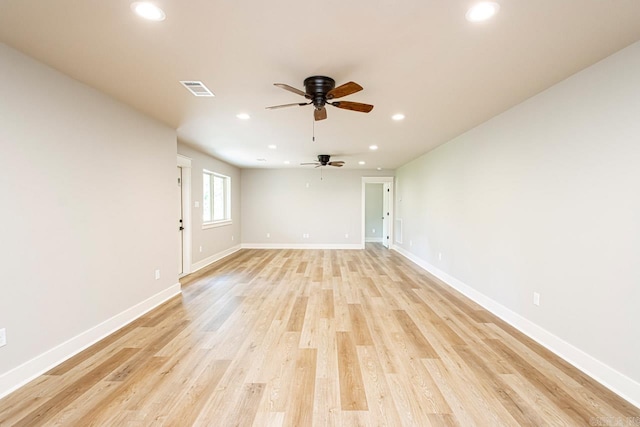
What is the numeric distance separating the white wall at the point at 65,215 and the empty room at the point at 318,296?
2 cm

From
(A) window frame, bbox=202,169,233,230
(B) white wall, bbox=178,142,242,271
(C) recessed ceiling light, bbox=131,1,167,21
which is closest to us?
(C) recessed ceiling light, bbox=131,1,167,21

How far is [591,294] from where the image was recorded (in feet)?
7.22

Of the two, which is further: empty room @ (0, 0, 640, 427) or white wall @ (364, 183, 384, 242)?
A: white wall @ (364, 183, 384, 242)

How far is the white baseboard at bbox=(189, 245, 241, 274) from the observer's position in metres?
5.62

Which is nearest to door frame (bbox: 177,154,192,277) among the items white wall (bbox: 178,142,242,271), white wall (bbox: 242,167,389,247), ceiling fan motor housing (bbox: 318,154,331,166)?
white wall (bbox: 178,142,242,271)

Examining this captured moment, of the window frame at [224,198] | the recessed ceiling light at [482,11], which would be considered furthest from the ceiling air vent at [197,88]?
the window frame at [224,198]

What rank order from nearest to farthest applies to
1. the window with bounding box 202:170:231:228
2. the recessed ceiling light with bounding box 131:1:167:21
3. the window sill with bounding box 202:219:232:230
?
the recessed ceiling light with bounding box 131:1:167:21 < the window sill with bounding box 202:219:232:230 < the window with bounding box 202:170:231:228

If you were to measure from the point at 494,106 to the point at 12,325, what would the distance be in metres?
4.73

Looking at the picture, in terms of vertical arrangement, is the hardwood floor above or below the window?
below

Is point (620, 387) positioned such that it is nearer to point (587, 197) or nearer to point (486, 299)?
point (587, 197)

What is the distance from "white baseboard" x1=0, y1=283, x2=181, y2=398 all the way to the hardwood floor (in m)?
0.07

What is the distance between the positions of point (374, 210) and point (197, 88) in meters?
8.40

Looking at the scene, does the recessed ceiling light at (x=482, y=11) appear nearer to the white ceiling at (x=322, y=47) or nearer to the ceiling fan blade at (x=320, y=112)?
the white ceiling at (x=322, y=47)

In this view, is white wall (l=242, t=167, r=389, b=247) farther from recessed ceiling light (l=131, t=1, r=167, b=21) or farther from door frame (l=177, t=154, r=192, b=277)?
recessed ceiling light (l=131, t=1, r=167, b=21)
